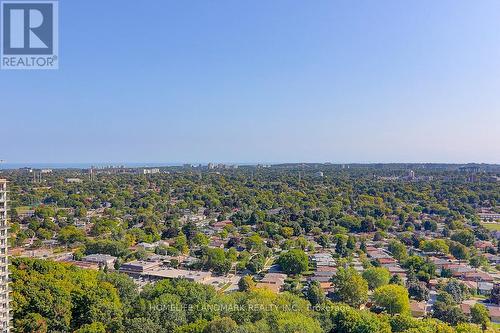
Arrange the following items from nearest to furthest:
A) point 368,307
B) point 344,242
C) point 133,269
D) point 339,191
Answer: point 368,307 < point 133,269 < point 344,242 < point 339,191

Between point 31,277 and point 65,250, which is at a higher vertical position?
point 31,277

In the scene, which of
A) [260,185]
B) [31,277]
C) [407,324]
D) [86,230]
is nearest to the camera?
[407,324]

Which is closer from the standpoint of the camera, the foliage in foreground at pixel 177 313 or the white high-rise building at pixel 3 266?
the white high-rise building at pixel 3 266

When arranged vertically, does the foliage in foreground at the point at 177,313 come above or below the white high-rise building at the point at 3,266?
below

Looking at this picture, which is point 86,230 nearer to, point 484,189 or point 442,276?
point 442,276

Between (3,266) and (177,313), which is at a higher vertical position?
(3,266)

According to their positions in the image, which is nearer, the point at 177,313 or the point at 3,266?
the point at 3,266

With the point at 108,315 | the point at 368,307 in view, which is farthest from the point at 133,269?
the point at 368,307

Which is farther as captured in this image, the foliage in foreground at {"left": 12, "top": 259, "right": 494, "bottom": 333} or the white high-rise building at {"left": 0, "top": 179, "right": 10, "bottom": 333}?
the foliage in foreground at {"left": 12, "top": 259, "right": 494, "bottom": 333}

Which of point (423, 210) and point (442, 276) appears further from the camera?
point (423, 210)

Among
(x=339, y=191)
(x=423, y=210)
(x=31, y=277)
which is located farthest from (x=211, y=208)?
(x=31, y=277)
